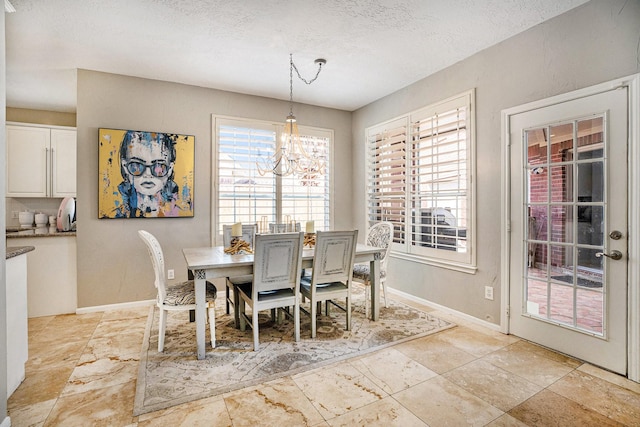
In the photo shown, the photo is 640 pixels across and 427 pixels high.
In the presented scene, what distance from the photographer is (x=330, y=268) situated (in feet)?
9.54

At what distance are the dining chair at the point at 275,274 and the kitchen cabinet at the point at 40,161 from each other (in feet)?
11.8

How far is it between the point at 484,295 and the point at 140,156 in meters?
4.21

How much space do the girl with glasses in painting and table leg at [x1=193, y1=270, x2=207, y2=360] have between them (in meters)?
1.80

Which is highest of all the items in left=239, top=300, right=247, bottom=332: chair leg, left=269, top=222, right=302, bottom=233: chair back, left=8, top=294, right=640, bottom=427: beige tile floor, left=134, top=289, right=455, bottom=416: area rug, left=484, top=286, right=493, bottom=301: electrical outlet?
left=269, top=222, right=302, bottom=233: chair back

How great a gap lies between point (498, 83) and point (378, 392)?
2.99 m

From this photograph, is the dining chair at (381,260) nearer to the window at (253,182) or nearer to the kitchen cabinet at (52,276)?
the window at (253,182)

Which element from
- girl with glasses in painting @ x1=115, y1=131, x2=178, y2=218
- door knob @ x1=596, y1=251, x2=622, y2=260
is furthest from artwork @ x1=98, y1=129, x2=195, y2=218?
door knob @ x1=596, y1=251, x2=622, y2=260

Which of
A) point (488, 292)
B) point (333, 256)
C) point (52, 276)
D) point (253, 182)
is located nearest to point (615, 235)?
point (488, 292)

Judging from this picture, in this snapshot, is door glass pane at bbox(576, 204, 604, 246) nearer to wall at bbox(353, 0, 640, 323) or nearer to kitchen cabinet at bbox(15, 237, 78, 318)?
wall at bbox(353, 0, 640, 323)

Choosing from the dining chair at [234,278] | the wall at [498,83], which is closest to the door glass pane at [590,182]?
the wall at [498,83]

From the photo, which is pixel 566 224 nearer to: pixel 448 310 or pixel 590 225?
pixel 590 225

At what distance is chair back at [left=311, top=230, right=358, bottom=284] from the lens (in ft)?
9.23

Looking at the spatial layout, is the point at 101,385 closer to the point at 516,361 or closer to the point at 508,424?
the point at 508,424

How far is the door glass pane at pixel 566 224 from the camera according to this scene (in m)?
2.38
